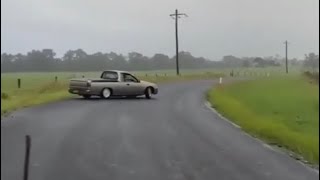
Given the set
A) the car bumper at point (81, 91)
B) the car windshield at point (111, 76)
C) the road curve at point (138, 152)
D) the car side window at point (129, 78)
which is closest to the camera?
the road curve at point (138, 152)

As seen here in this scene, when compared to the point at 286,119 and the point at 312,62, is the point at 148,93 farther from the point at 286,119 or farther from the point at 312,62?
the point at 312,62

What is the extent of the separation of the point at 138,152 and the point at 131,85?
563 inches

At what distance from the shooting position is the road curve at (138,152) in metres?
6.30

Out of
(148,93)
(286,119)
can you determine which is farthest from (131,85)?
(286,119)

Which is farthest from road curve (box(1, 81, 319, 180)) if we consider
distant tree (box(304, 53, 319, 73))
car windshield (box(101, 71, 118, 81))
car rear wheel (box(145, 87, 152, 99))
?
car rear wheel (box(145, 87, 152, 99))

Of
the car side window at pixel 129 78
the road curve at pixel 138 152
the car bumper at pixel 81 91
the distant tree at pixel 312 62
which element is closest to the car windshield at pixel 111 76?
the car side window at pixel 129 78

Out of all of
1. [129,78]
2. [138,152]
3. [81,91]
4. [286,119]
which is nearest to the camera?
[138,152]

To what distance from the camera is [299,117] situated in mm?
9508

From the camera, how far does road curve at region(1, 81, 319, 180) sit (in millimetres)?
6305

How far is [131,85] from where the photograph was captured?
22.2 metres

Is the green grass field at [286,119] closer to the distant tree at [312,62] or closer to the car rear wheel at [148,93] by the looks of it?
the distant tree at [312,62]

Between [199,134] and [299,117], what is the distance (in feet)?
6.18

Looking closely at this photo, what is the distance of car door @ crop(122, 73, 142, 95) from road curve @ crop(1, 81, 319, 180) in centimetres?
945

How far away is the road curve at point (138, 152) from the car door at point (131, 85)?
945 centimetres
